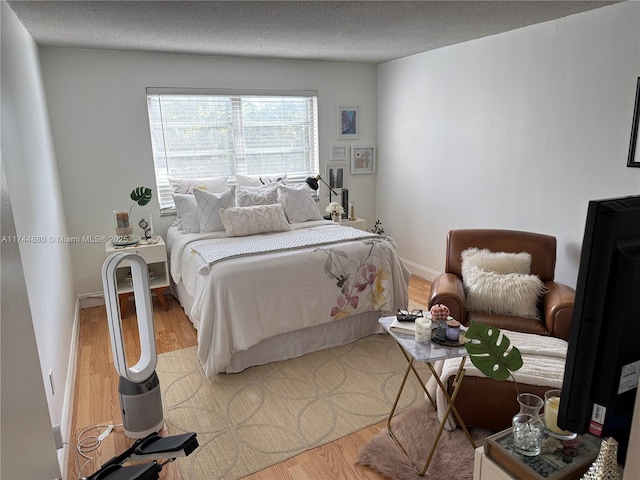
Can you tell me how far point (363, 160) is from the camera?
17.4 feet

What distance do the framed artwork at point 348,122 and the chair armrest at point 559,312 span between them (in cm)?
312

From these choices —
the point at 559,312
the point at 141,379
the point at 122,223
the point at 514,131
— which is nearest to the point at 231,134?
the point at 122,223

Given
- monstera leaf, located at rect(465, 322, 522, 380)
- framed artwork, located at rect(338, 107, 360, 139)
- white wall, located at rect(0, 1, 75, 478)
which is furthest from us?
framed artwork, located at rect(338, 107, 360, 139)

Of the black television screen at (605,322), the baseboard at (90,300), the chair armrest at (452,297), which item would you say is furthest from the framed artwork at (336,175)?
the black television screen at (605,322)

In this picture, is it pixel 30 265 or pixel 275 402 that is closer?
pixel 30 265

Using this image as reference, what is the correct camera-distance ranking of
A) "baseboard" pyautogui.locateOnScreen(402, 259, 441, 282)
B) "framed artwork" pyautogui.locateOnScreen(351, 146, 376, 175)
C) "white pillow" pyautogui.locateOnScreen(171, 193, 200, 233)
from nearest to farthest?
1. "white pillow" pyautogui.locateOnScreen(171, 193, 200, 233)
2. "baseboard" pyautogui.locateOnScreen(402, 259, 441, 282)
3. "framed artwork" pyautogui.locateOnScreen(351, 146, 376, 175)

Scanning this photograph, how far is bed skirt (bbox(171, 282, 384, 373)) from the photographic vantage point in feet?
9.86

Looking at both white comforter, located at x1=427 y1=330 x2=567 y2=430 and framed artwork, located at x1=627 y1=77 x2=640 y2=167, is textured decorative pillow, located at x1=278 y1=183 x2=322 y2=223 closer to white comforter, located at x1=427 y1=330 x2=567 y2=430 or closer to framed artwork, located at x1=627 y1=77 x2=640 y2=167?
white comforter, located at x1=427 y1=330 x2=567 y2=430

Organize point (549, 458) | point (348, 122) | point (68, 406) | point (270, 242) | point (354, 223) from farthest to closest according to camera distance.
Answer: point (348, 122) → point (354, 223) → point (270, 242) → point (68, 406) → point (549, 458)

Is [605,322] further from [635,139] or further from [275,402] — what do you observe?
[635,139]

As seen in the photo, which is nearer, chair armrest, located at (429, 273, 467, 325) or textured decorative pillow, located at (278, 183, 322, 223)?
chair armrest, located at (429, 273, 467, 325)

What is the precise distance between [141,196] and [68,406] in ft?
6.71

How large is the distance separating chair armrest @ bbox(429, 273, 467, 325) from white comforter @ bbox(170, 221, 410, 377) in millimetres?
569

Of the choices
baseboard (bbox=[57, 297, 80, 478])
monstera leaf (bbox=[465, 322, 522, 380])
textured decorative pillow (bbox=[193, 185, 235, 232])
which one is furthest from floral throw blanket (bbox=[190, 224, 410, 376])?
monstera leaf (bbox=[465, 322, 522, 380])
